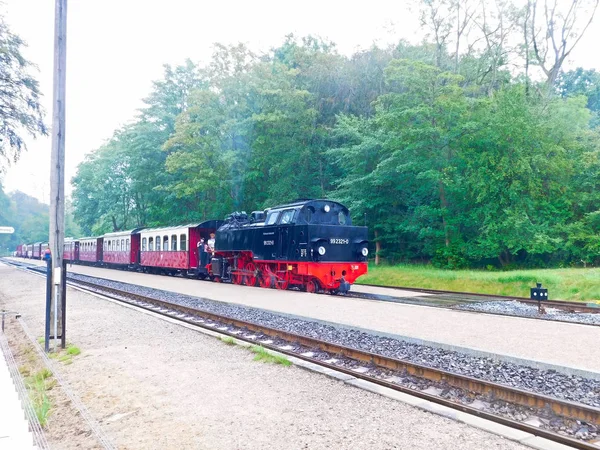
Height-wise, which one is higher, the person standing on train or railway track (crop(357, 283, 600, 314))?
the person standing on train

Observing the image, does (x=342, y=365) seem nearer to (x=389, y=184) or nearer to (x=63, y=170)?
(x=63, y=170)


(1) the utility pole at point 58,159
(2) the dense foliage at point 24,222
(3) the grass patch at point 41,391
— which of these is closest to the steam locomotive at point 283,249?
(1) the utility pole at point 58,159

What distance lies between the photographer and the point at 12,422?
166 inches

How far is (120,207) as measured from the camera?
48844 mm

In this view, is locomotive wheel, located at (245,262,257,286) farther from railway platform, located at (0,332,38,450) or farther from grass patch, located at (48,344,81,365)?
railway platform, located at (0,332,38,450)

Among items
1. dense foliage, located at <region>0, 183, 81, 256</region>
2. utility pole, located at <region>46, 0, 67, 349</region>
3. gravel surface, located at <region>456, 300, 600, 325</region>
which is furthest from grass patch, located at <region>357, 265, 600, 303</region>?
dense foliage, located at <region>0, 183, 81, 256</region>

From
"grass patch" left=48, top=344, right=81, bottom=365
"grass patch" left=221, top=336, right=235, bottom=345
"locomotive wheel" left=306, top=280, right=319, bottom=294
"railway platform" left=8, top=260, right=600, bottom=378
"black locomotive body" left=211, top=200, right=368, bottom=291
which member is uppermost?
"black locomotive body" left=211, top=200, right=368, bottom=291

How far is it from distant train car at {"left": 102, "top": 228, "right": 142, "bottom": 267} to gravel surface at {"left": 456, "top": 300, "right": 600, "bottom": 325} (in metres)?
24.0

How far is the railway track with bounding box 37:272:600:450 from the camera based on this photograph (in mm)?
4543

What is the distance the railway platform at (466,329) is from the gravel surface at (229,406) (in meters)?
2.38

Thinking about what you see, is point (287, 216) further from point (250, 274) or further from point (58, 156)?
point (58, 156)

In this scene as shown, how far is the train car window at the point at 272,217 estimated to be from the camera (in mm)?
16922

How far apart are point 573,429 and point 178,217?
38644mm

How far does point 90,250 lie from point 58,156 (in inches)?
1449
